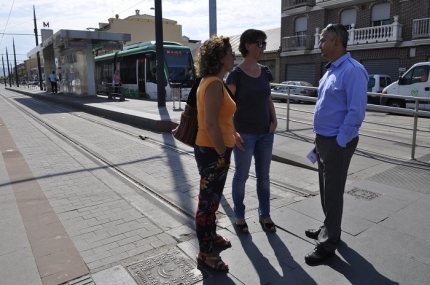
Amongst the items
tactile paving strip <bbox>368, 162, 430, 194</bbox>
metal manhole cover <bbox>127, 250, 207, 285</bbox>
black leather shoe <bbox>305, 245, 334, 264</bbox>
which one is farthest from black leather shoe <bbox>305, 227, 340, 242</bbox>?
tactile paving strip <bbox>368, 162, 430, 194</bbox>

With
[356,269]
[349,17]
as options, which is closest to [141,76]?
[349,17]

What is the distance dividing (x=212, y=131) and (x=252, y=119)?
807 mm

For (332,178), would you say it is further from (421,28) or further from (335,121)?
(421,28)

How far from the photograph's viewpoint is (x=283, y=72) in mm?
31422

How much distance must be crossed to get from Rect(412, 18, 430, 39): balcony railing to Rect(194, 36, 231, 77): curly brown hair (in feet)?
77.6

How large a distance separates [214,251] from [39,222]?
2090mm

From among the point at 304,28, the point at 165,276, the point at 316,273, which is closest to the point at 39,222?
the point at 165,276

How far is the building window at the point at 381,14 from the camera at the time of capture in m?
24.1

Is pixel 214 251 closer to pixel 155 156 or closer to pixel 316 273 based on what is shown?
pixel 316 273

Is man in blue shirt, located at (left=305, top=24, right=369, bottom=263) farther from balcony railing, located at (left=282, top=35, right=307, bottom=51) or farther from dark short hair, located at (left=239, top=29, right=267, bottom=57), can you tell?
balcony railing, located at (left=282, top=35, right=307, bottom=51)

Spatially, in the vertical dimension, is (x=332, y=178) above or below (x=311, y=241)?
above

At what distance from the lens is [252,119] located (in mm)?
3301

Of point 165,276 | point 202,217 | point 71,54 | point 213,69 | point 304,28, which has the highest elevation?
point 304,28

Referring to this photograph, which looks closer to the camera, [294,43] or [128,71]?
[128,71]
